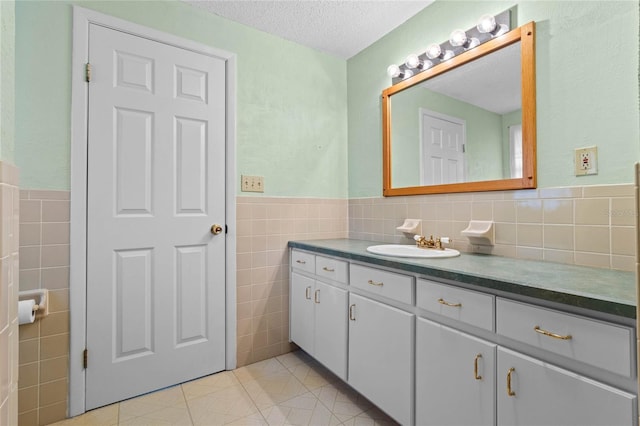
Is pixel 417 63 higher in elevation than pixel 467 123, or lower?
higher

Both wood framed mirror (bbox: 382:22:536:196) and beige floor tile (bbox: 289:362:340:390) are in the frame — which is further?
beige floor tile (bbox: 289:362:340:390)

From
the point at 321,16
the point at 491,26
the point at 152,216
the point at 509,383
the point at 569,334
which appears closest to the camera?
the point at 569,334

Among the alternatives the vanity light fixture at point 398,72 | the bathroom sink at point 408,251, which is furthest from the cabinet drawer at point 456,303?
the vanity light fixture at point 398,72

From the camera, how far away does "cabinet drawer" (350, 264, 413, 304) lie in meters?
1.30

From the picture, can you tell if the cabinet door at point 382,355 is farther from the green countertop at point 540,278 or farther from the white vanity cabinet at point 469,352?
the green countertop at point 540,278

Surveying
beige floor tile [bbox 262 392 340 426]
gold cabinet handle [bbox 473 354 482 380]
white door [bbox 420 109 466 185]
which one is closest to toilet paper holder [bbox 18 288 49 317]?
beige floor tile [bbox 262 392 340 426]

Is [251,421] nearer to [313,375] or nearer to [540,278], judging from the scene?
[313,375]

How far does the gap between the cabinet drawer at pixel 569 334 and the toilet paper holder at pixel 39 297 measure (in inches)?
76.4

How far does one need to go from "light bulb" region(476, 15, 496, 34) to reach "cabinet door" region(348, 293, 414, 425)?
1461mm

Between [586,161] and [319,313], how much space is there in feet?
4.95

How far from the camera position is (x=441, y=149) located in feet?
6.13

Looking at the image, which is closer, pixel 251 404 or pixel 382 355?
pixel 382 355

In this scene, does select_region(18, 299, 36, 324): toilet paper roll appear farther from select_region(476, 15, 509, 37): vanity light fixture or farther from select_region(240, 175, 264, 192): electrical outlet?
select_region(476, 15, 509, 37): vanity light fixture

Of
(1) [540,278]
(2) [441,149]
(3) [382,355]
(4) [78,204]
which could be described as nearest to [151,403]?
(4) [78,204]
